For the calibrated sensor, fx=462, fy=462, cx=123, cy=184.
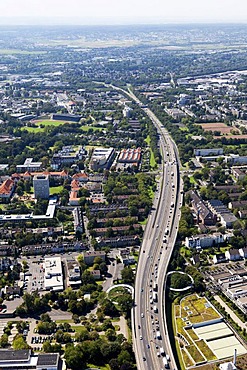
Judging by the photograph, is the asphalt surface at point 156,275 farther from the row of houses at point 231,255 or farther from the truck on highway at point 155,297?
the row of houses at point 231,255

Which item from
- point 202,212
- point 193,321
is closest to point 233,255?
point 202,212

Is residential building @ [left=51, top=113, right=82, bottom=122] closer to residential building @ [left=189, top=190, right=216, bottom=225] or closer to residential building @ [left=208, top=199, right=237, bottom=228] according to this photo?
residential building @ [left=189, top=190, right=216, bottom=225]

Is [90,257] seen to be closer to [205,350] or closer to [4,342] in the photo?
[4,342]

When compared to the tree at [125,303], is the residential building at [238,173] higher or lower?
Answer: lower

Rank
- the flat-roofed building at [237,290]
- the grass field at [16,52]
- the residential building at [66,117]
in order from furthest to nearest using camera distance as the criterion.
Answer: the grass field at [16,52] < the residential building at [66,117] < the flat-roofed building at [237,290]

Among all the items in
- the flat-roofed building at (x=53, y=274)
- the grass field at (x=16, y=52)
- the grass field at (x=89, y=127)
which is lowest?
the grass field at (x=89, y=127)

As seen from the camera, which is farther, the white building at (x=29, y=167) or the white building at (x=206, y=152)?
the white building at (x=206, y=152)

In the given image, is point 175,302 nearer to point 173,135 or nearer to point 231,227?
point 231,227

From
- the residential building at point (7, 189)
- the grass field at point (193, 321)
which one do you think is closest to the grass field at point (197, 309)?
the grass field at point (193, 321)
